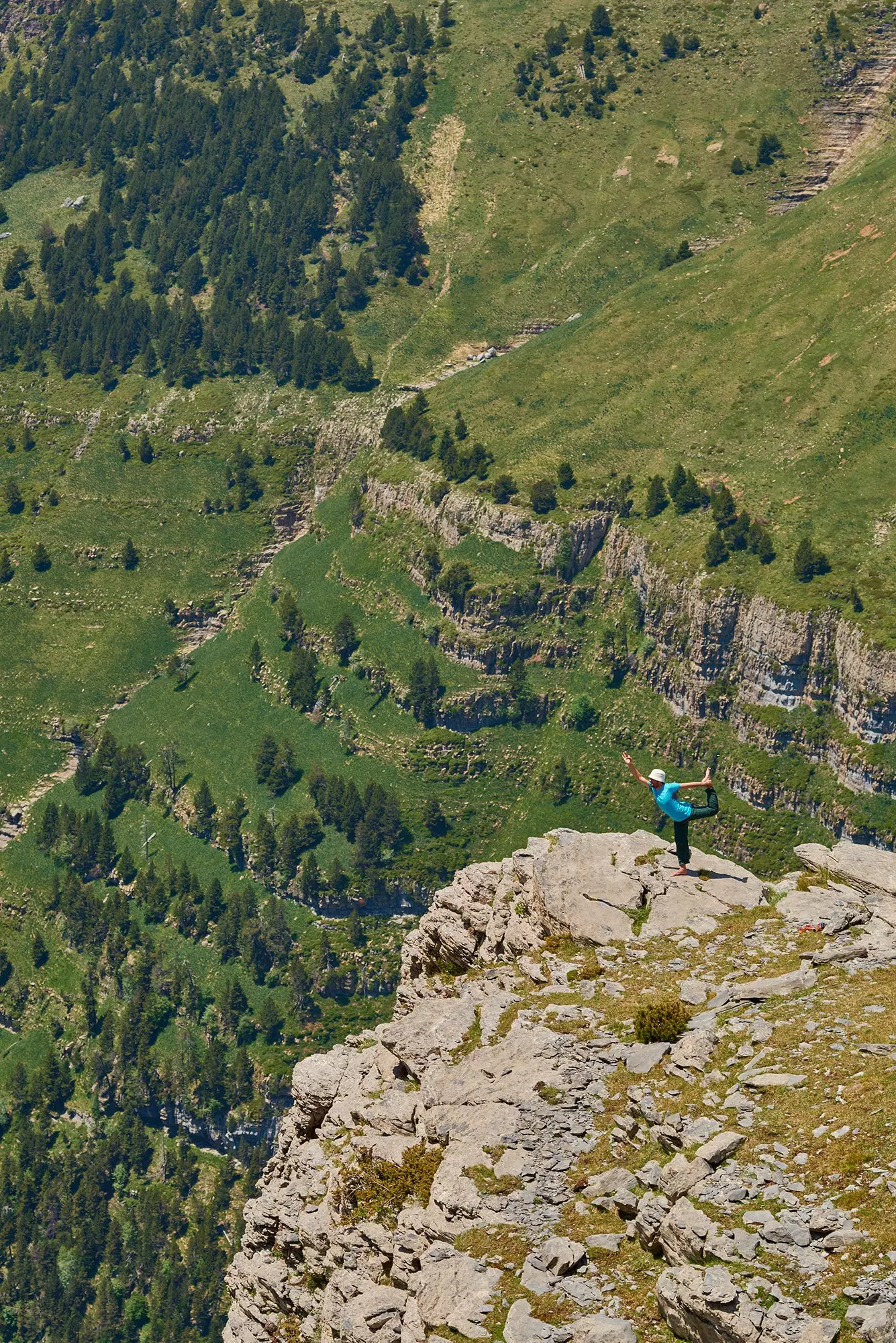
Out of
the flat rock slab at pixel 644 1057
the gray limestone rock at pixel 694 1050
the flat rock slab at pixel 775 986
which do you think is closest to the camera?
the gray limestone rock at pixel 694 1050

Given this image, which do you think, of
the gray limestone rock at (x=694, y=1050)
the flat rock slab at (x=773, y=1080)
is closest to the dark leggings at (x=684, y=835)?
the gray limestone rock at (x=694, y=1050)

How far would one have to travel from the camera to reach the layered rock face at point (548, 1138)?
52.3m

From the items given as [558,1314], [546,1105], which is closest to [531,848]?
[546,1105]

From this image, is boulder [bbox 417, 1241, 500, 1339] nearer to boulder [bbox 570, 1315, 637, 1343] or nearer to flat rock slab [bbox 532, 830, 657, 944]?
boulder [bbox 570, 1315, 637, 1343]

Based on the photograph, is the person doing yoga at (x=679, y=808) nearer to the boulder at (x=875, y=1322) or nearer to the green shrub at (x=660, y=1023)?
the green shrub at (x=660, y=1023)

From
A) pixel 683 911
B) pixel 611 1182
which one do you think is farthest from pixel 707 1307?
pixel 683 911

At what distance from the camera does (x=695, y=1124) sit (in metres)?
56.8

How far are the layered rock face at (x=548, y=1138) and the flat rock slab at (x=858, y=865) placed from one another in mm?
128

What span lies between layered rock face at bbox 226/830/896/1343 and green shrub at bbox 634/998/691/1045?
50 cm

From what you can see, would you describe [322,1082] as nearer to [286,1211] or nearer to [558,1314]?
[286,1211]

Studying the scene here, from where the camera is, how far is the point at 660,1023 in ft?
205

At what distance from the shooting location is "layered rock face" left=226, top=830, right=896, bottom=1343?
52312mm

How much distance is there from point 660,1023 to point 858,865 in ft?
49.7

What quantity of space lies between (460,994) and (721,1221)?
21.8 meters
